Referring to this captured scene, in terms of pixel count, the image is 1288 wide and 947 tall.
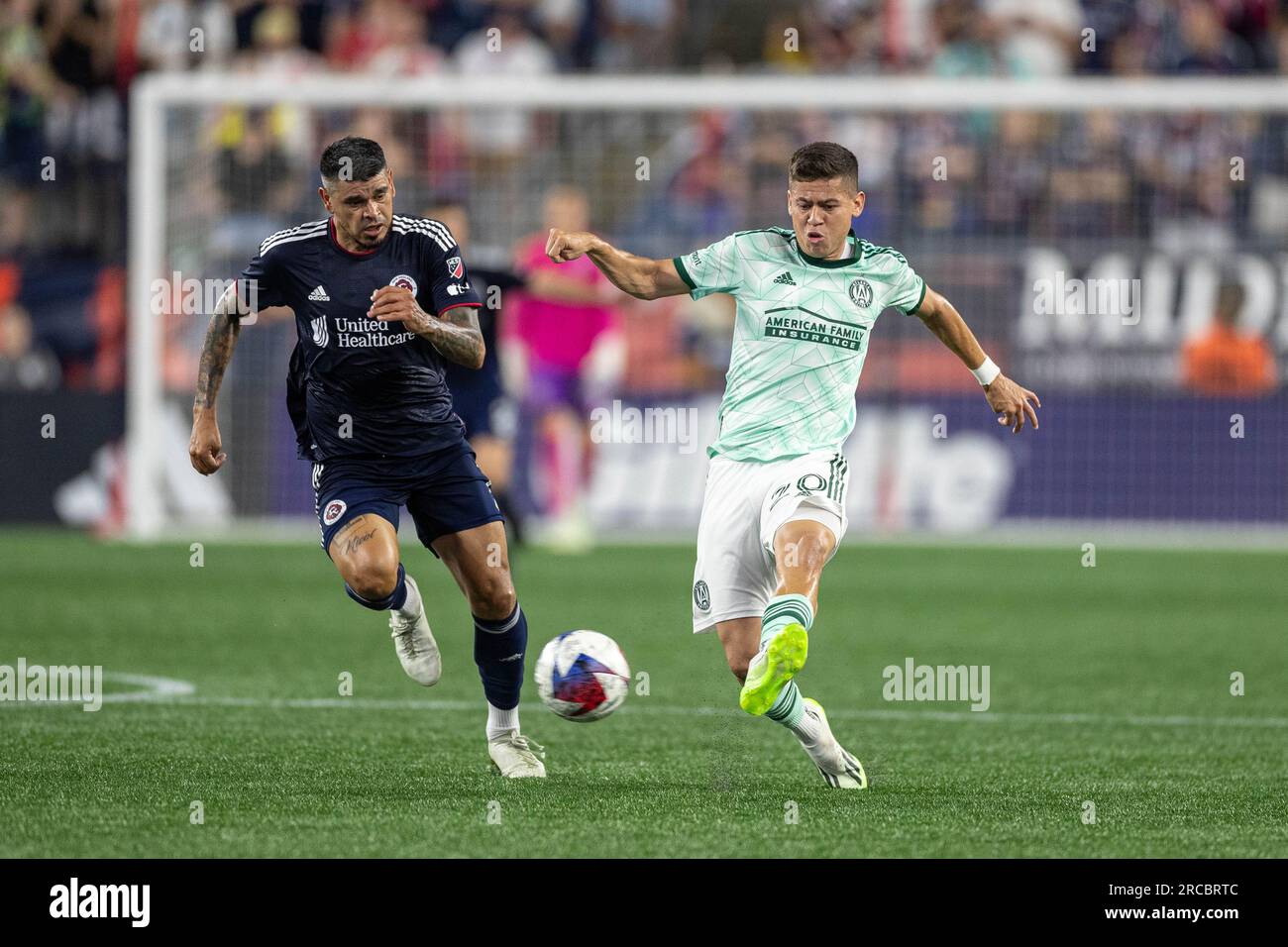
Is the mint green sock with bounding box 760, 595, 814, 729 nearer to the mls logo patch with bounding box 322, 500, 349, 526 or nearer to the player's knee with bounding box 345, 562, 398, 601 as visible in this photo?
the player's knee with bounding box 345, 562, 398, 601

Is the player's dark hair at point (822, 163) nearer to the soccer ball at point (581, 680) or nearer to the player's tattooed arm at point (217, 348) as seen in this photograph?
the soccer ball at point (581, 680)

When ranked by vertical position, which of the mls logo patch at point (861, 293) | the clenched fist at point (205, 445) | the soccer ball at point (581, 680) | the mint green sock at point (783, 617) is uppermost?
the mls logo patch at point (861, 293)

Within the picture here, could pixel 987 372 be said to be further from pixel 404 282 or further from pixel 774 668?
pixel 404 282

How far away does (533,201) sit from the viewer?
1877 centimetres

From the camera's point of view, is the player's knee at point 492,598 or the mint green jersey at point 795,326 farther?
the player's knee at point 492,598

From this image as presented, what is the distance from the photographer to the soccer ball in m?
7.08

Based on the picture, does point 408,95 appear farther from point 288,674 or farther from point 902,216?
point 288,674

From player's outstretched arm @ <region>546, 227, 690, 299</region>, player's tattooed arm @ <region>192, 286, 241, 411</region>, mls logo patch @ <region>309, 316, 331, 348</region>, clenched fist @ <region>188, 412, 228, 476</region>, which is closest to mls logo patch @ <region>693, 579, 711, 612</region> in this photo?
player's outstretched arm @ <region>546, 227, 690, 299</region>

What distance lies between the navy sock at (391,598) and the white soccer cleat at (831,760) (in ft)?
5.03

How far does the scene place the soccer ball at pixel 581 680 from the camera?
7.08 meters

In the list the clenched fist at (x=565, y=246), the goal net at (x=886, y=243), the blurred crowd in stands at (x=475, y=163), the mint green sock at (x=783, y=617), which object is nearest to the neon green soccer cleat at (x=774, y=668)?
the mint green sock at (x=783, y=617)

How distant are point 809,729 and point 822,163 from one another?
186 cm

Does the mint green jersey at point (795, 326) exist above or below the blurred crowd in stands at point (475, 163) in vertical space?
below

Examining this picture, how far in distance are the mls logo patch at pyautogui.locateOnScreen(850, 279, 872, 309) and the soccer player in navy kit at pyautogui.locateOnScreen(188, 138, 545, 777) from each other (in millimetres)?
1279
